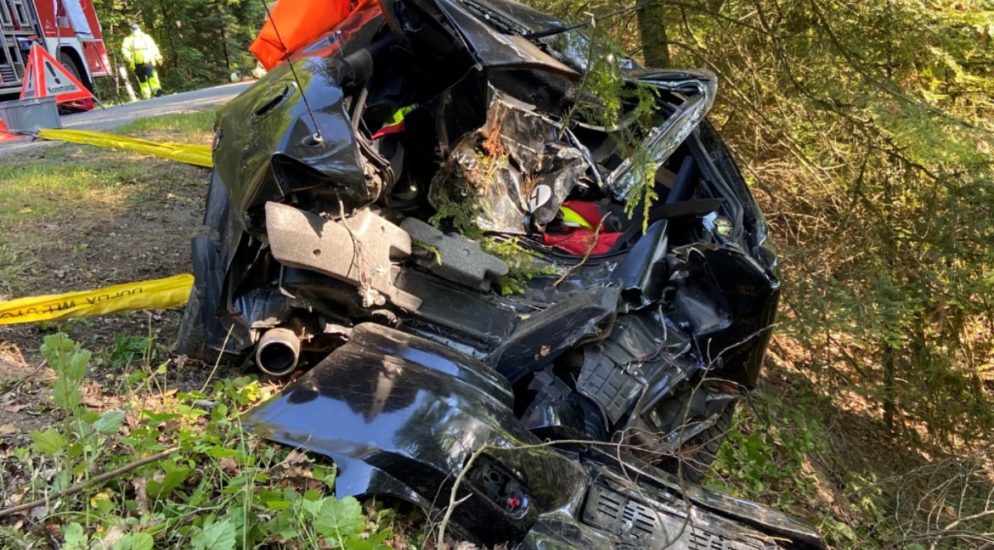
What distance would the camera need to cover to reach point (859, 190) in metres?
5.10

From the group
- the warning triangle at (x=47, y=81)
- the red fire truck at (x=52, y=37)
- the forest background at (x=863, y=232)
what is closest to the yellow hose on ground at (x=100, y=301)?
the forest background at (x=863, y=232)

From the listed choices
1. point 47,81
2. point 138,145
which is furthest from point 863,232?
point 47,81

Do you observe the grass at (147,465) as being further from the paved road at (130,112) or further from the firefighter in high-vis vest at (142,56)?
the firefighter in high-vis vest at (142,56)

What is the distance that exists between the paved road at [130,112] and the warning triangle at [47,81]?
374 millimetres

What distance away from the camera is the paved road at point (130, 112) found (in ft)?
23.1

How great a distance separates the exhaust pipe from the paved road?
5.21 meters

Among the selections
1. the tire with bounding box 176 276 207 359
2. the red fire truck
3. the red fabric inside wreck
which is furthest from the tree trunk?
the red fire truck

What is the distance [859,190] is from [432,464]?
437 cm

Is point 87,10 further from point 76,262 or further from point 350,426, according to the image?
point 350,426

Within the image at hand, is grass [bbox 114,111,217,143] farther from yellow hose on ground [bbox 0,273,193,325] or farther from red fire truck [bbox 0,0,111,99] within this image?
yellow hose on ground [bbox 0,273,193,325]

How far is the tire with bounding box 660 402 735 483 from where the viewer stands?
9.49ft

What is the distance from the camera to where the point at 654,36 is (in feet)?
17.9

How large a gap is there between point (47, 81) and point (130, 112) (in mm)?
1413

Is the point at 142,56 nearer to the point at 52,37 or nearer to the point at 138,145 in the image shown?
the point at 52,37
